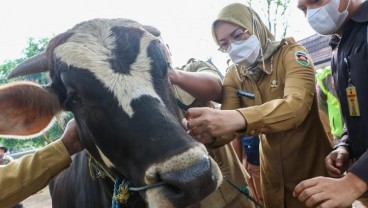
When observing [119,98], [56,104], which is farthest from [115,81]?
[56,104]

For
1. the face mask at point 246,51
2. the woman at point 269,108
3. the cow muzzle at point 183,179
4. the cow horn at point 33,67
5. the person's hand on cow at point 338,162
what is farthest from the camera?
the face mask at point 246,51

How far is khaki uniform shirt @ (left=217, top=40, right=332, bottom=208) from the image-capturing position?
262cm

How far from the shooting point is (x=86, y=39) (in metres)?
2.41

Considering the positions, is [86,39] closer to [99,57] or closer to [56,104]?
[99,57]

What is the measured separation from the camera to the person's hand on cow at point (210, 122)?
209cm

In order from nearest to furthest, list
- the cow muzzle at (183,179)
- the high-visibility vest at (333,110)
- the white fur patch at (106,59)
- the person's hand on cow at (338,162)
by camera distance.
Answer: the cow muzzle at (183,179)
the white fur patch at (106,59)
the person's hand on cow at (338,162)
the high-visibility vest at (333,110)

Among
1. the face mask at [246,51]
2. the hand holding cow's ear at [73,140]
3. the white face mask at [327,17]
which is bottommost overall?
the hand holding cow's ear at [73,140]

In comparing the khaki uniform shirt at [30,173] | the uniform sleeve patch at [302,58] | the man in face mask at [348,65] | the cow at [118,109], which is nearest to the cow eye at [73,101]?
the cow at [118,109]

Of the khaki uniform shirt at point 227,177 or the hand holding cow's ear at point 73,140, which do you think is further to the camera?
the khaki uniform shirt at point 227,177

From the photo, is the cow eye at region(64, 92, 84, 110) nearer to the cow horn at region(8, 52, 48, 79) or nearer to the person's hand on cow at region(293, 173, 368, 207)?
the cow horn at region(8, 52, 48, 79)

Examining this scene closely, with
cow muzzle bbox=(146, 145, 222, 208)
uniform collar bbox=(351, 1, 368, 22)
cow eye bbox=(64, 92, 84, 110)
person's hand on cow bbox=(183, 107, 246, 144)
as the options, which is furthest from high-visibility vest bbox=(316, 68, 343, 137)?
cow eye bbox=(64, 92, 84, 110)

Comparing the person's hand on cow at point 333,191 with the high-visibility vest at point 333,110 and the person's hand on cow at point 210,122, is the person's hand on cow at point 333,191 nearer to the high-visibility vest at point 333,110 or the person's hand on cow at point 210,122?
the person's hand on cow at point 210,122

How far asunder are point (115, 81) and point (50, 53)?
0.79 m

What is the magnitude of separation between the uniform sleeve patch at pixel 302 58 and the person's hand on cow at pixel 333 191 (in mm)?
1122
